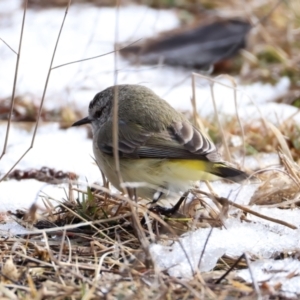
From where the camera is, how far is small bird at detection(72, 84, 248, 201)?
3811 mm

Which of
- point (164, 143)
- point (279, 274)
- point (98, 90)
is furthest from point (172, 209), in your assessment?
point (98, 90)

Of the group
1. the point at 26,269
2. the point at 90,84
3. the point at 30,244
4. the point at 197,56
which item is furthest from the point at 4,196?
the point at 197,56

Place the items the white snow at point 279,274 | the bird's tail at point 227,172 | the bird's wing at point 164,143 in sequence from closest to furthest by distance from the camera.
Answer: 1. the white snow at point 279,274
2. the bird's tail at point 227,172
3. the bird's wing at point 164,143

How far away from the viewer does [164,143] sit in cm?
393

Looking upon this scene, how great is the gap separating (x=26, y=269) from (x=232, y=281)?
861 millimetres

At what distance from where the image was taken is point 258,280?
2979mm

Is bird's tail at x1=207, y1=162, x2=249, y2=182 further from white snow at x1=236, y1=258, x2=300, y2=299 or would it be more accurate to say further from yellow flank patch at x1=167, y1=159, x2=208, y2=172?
white snow at x1=236, y1=258, x2=300, y2=299

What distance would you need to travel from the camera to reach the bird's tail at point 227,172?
3.69 metres

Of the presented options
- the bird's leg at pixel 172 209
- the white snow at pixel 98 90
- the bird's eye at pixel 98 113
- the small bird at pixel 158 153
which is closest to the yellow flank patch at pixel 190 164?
the small bird at pixel 158 153

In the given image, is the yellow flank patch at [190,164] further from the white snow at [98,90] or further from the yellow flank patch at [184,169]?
the white snow at [98,90]

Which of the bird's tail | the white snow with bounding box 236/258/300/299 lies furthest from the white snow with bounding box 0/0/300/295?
the bird's tail

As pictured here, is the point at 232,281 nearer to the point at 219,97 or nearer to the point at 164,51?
the point at 219,97

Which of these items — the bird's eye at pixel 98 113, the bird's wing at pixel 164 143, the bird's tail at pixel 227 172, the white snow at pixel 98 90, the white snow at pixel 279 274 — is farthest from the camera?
the bird's eye at pixel 98 113

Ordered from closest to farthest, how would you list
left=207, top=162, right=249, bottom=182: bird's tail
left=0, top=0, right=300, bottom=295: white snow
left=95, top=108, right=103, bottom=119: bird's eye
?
left=0, top=0, right=300, bottom=295: white snow < left=207, top=162, right=249, bottom=182: bird's tail < left=95, top=108, right=103, bottom=119: bird's eye
